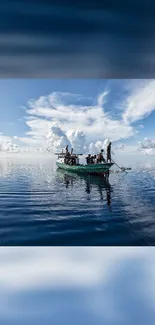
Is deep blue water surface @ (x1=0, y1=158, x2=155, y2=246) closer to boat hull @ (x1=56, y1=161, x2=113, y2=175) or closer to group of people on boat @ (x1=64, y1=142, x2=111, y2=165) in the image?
boat hull @ (x1=56, y1=161, x2=113, y2=175)

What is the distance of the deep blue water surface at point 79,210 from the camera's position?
596 centimetres

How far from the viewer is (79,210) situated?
380 inches

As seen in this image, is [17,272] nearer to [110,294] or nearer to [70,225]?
[110,294]

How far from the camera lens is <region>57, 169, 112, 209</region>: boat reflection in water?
12727 millimetres

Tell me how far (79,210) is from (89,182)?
4854mm

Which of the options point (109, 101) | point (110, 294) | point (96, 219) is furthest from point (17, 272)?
point (109, 101)

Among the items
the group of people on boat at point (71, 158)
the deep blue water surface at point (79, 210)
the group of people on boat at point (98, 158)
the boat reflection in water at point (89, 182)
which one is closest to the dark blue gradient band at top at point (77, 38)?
the deep blue water surface at point (79, 210)

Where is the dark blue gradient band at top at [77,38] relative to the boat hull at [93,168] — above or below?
above

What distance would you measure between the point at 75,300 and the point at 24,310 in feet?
1.35

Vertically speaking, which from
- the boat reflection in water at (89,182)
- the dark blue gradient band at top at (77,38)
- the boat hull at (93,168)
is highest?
the dark blue gradient band at top at (77,38)

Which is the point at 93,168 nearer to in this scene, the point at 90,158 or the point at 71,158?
the point at 90,158

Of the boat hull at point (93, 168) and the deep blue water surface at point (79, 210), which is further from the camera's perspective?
the boat hull at point (93, 168)

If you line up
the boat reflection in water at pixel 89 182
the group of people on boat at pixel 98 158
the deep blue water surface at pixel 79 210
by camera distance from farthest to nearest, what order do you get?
1. the group of people on boat at pixel 98 158
2. the boat reflection in water at pixel 89 182
3. the deep blue water surface at pixel 79 210

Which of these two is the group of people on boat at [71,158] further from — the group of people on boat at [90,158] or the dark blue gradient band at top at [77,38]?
the dark blue gradient band at top at [77,38]
